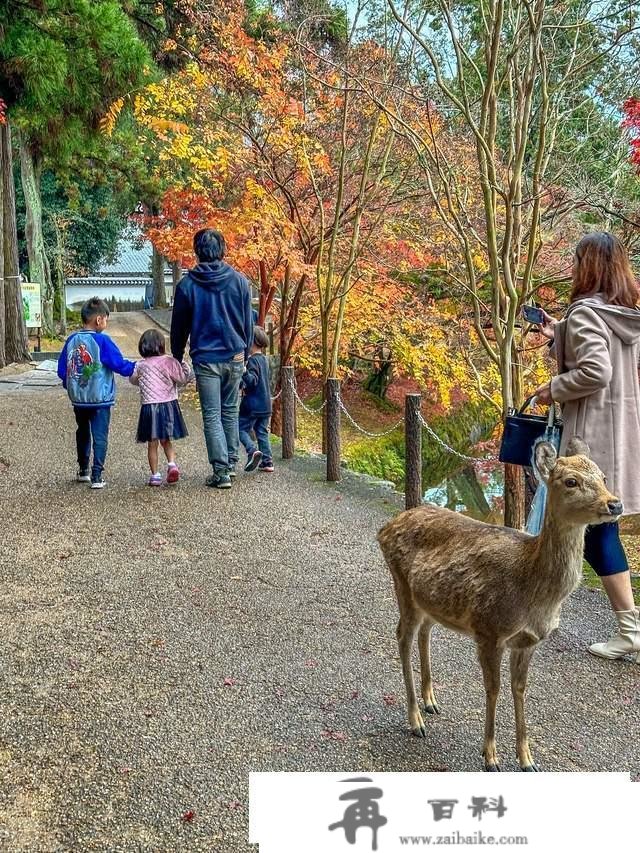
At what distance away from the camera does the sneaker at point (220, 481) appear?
7535 mm

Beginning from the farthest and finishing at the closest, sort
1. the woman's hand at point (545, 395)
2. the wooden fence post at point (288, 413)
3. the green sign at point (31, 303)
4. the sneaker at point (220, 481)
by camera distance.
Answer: the green sign at point (31, 303)
the wooden fence post at point (288, 413)
the sneaker at point (220, 481)
the woman's hand at point (545, 395)

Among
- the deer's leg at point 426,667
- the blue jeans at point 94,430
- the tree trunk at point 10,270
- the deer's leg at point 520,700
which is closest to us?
the deer's leg at point 520,700

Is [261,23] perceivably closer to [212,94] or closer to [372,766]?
[212,94]

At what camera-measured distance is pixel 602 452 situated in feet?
12.1

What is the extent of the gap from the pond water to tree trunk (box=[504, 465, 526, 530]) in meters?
7.79

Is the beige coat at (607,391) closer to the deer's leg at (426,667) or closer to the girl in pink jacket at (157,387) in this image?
the deer's leg at (426,667)

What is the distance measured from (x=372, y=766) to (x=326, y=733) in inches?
12.5

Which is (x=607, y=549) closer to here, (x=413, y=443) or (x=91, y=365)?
(x=413, y=443)

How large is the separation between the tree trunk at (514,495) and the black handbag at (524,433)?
2501 mm

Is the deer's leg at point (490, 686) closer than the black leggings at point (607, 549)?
Yes

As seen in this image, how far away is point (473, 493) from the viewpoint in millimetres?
16234

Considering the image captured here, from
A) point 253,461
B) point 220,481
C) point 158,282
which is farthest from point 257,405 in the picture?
point 158,282

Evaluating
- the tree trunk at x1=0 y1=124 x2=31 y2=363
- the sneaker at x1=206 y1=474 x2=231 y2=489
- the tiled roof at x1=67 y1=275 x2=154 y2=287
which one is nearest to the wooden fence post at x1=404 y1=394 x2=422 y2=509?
the sneaker at x1=206 y1=474 x2=231 y2=489

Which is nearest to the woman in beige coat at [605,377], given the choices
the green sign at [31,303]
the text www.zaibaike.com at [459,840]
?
the text www.zaibaike.com at [459,840]
